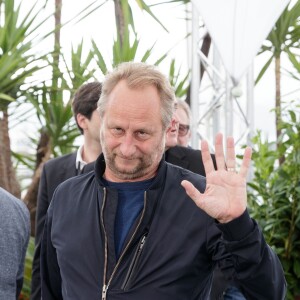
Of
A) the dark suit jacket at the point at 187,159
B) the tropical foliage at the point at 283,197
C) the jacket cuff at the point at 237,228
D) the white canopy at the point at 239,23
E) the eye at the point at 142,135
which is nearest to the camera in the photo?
the jacket cuff at the point at 237,228

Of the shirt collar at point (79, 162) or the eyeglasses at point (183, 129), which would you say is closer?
the shirt collar at point (79, 162)

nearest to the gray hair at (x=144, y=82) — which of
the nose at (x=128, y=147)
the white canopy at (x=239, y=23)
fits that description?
the nose at (x=128, y=147)

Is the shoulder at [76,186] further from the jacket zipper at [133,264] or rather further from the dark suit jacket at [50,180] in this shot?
the dark suit jacket at [50,180]

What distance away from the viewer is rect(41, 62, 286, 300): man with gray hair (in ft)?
5.83

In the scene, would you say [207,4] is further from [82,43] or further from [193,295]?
[193,295]

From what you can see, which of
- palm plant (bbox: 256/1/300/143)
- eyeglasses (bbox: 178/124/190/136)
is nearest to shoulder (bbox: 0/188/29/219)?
eyeglasses (bbox: 178/124/190/136)

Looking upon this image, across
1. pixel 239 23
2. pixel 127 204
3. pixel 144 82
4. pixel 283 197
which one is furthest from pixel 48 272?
pixel 239 23

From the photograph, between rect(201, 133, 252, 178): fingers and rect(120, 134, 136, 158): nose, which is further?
rect(120, 134, 136, 158): nose

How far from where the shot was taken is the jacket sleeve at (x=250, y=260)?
→ 5.70 feet

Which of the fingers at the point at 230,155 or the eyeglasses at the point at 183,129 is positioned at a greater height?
the fingers at the point at 230,155

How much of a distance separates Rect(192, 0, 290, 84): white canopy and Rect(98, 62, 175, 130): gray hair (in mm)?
2583

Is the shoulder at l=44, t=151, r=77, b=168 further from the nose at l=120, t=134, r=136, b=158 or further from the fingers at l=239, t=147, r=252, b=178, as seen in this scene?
the fingers at l=239, t=147, r=252, b=178

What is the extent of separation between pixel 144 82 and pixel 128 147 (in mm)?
204

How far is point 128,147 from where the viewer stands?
193 centimetres
